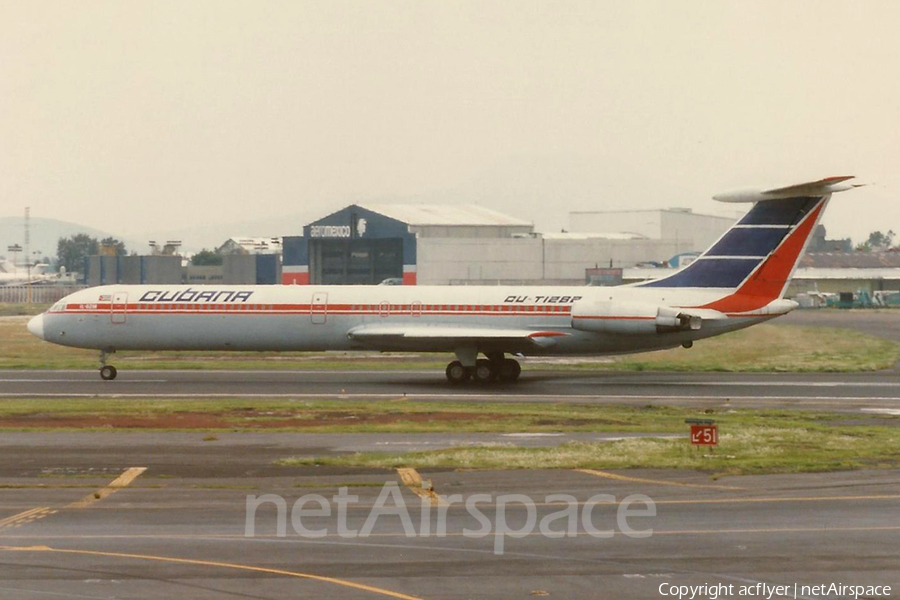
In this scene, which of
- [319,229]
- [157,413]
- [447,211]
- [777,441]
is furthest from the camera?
[447,211]

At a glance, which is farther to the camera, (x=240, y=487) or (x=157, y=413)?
(x=157, y=413)

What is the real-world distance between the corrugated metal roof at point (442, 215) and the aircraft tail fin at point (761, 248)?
8503 centimetres

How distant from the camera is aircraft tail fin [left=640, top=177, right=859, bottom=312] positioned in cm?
4350

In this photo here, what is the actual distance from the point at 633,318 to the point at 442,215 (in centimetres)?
9737

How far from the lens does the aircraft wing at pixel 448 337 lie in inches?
1745

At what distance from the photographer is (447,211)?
14488cm

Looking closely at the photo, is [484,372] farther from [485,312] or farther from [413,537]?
[413,537]

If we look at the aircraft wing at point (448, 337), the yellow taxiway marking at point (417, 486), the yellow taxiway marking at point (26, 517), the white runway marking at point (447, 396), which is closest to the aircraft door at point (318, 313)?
the aircraft wing at point (448, 337)

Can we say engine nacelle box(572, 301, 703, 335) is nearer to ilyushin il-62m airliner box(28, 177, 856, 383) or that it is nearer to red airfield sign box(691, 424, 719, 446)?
ilyushin il-62m airliner box(28, 177, 856, 383)

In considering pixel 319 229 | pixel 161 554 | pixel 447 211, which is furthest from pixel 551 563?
pixel 447 211

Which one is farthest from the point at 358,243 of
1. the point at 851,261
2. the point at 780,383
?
the point at 780,383

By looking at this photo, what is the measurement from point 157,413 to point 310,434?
6.91 m

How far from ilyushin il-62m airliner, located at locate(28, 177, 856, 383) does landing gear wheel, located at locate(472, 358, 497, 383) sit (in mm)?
49

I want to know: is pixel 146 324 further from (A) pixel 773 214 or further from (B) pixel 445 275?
(B) pixel 445 275
